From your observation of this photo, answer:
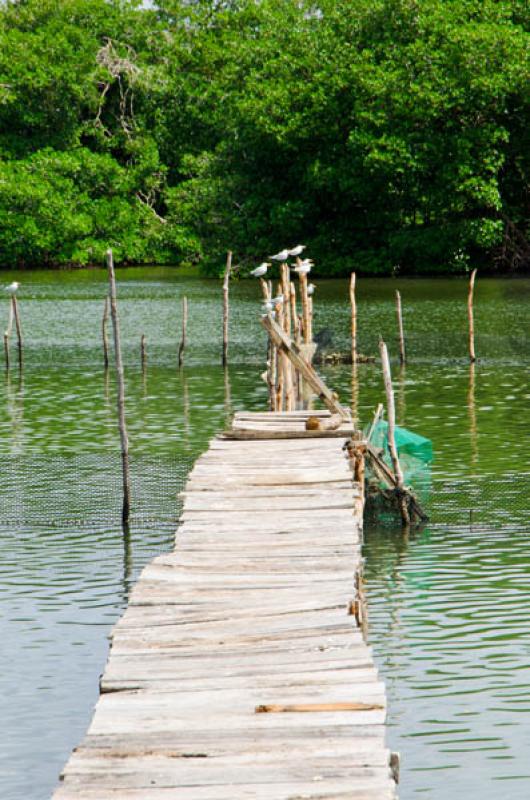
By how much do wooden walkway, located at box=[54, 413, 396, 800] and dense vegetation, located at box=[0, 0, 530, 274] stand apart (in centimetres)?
4699

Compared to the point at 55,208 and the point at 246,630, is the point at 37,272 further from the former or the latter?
the point at 246,630

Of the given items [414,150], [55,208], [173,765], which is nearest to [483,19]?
[414,150]

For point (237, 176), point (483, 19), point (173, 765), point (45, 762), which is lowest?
point (45, 762)

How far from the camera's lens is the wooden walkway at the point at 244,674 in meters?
7.94

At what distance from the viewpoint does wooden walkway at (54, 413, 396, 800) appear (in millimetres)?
7941

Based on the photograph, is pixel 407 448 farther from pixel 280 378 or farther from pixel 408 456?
pixel 280 378

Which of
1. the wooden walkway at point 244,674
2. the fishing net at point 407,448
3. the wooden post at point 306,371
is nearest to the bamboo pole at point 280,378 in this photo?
the wooden post at point 306,371

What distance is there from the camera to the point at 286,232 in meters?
67.0

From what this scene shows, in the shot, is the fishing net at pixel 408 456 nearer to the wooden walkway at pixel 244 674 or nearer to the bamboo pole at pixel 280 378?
the bamboo pole at pixel 280 378

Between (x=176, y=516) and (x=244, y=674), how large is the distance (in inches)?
349

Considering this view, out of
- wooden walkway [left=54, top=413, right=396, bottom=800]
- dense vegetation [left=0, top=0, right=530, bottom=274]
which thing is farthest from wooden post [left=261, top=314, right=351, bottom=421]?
dense vegetation [left=0, top=0, right=530, bottom=274]

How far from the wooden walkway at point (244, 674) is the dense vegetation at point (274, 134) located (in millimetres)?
46986

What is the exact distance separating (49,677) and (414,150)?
5020 centimetres

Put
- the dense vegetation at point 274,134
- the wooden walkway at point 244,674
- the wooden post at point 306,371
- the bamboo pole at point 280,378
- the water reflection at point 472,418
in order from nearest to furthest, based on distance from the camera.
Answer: the wooden walkway at point 244,674 → the wooden post at point 306,371 → the water reflection at point 472,418 → the bamboo pole at point 280,378 → the dense vegetation at point 274,134
